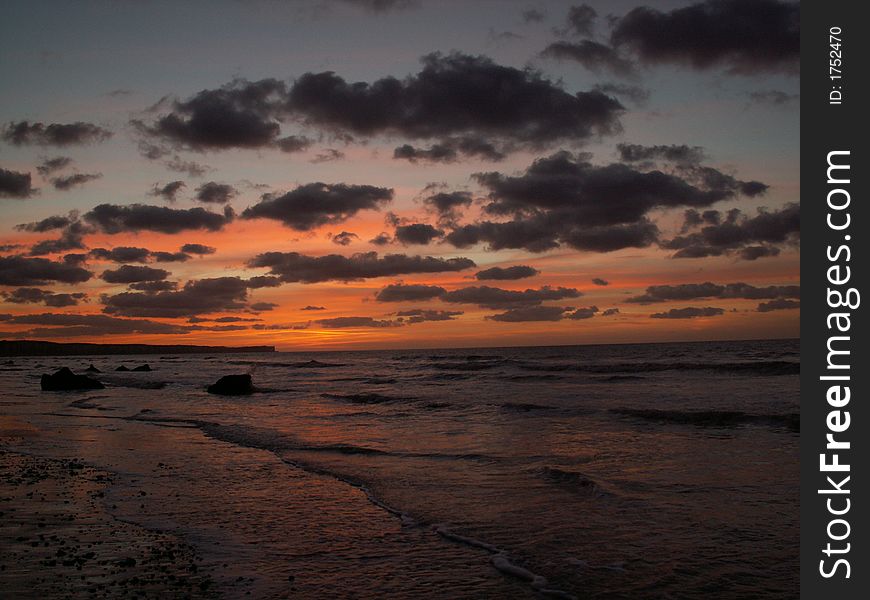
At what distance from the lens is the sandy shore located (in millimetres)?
7121

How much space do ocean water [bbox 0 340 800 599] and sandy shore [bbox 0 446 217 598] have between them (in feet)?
1.42

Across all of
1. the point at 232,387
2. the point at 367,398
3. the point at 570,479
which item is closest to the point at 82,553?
the point at 570,479

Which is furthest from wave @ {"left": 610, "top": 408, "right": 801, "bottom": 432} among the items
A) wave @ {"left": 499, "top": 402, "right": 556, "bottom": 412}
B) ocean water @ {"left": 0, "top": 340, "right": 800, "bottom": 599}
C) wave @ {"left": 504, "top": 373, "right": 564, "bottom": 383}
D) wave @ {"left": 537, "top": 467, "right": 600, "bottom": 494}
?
wave @ {"left": 504, "top": 373, "right": 564, "bottom": 383}

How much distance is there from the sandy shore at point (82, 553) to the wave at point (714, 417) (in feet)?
61.4

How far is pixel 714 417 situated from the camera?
77.8 ft

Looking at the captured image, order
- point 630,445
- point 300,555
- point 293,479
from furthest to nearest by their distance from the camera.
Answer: point 630,445 → point 293,479 → point 300,555

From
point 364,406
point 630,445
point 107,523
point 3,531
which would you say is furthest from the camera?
point 364,406

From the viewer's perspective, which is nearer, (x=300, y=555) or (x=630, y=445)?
(x=300, y=555)

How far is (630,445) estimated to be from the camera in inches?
699

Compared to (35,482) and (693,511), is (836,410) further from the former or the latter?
(35,482)

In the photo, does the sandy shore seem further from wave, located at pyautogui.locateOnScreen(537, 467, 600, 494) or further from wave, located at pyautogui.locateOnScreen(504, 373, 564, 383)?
wave, located at pyautogui.locateOnScreen(504, 373, 564, 383)

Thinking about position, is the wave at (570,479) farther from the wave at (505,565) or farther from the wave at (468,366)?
the wave at (468,366)

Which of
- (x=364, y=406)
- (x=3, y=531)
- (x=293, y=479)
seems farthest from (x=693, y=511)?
A: (x=364, y=406)

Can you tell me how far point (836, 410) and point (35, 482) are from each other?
1457 centimetres
